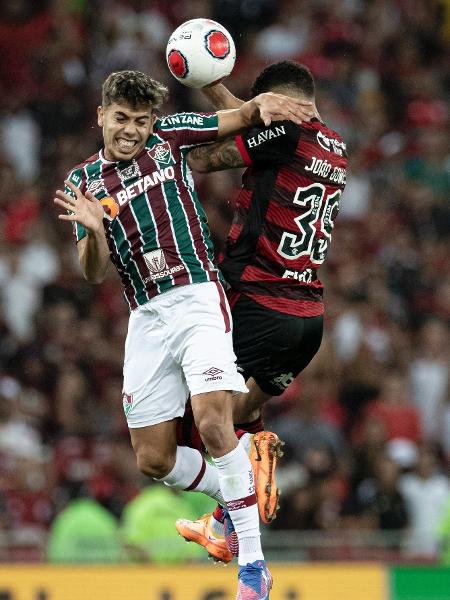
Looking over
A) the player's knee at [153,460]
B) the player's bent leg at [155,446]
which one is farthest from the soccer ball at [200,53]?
the player's knee at [153,460]

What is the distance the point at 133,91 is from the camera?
658 centimetres

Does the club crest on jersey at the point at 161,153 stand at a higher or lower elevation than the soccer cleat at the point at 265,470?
higher

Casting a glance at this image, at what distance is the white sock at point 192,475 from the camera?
22.6 feet

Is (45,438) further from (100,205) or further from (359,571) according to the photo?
(100,205)

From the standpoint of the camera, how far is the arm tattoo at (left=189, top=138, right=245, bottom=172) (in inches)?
268

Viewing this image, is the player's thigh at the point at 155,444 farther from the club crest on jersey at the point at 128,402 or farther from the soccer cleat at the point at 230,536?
the soccer cleat at the point at 230,536

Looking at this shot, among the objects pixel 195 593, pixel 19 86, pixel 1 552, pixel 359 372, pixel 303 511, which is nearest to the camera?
pixel 195 593

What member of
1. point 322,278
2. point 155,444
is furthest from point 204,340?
point 322,278

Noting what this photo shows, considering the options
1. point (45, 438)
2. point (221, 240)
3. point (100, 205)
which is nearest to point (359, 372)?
point (221, 240)

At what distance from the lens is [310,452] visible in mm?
11148

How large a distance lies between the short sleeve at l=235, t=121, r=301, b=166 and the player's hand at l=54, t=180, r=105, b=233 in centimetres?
76

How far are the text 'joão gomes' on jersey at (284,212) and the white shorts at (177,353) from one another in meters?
0.27

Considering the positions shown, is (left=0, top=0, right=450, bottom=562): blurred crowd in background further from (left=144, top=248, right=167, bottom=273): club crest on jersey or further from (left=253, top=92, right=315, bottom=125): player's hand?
(left=253, top=92, right=315, bottom=125): player's hand

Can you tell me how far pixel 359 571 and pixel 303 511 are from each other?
171 cm
